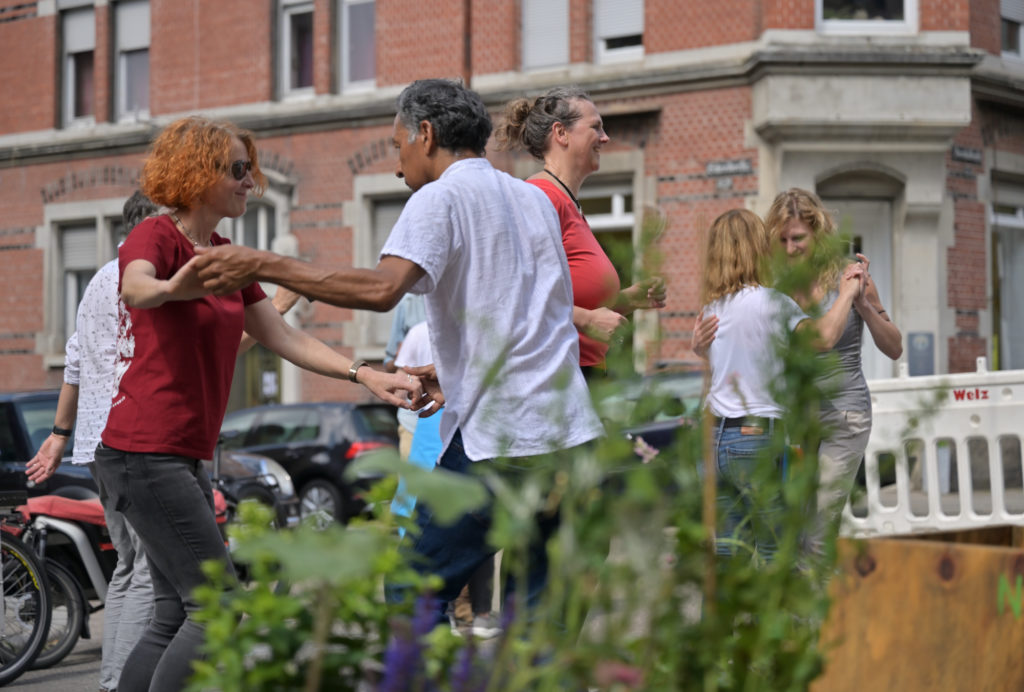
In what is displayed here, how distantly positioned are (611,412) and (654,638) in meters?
0.32

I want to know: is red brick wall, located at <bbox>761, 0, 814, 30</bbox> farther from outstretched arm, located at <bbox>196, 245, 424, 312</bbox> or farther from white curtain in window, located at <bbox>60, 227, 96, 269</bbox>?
outstretched arm, located at <bbox>196, 245, 424, 312</bbox>

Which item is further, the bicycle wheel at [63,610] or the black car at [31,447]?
the black car at [31,447]

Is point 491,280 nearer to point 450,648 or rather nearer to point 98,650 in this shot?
point 450,648

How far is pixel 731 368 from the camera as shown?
5.23m

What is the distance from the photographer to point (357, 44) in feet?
67.5

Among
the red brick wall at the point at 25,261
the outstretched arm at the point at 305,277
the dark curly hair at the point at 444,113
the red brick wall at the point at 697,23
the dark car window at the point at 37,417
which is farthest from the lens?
the red brick wall at the point at 25,261

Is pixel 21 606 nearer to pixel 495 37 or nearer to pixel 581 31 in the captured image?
pixel 581 31

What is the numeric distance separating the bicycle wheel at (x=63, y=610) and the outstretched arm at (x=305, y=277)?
456cm

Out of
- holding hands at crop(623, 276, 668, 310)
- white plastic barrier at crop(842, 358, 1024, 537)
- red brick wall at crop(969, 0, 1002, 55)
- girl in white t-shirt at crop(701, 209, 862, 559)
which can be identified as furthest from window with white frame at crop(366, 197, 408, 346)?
holding hands at crop(623, 276, 668, 310)

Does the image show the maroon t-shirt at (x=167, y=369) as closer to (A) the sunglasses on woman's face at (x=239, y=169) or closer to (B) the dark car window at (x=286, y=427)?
(A) the sunglasses on woman's face at (x=239, y=169)

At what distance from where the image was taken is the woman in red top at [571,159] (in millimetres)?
4398

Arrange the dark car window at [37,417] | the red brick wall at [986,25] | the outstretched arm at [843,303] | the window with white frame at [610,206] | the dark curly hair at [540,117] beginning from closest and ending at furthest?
the dark curly hair at [540,117], the outstretched arm at [843,303], the dark car window at [37,417], the red brick wall at [986,25], the window with white frame at [610,206]

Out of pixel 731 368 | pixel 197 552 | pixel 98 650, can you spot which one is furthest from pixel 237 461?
pixel 197 552

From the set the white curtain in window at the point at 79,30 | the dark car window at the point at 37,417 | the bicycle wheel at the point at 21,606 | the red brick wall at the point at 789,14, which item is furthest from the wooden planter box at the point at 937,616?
the white curtain in window at the point at 79,30
